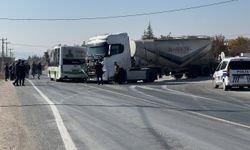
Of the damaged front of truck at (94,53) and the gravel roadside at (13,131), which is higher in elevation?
the damaged front of truck at (94,53)

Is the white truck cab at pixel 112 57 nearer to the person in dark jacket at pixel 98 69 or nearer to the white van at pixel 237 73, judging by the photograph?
the person in dark jacket at pixel 98 69

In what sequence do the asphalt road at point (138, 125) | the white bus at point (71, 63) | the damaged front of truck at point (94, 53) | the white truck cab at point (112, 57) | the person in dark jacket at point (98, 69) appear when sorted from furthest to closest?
the white bus at point (71, 63) < the damaged front of truck at point (94, 53) < the white truck cab at point (112, 57) < the person in dark jacket at point (98, 69) < the asphalt road at point (138, 125)

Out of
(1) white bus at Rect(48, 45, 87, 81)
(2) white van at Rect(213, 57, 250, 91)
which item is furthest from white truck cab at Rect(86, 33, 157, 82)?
(2) white van at Rect(213, 57, 250, 91)

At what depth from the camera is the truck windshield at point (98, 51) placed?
133 ft

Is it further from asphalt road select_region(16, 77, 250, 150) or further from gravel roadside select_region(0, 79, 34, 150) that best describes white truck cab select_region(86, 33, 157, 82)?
gravel roadside select_region(0, 79, 34, 150)

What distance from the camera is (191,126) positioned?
44.6 ft

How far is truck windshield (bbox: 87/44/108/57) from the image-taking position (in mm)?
40594

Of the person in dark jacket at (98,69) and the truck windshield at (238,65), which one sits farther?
the person in dark jacket at (98,69)

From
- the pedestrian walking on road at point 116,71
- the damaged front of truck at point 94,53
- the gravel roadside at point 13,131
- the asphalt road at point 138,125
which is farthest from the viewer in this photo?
the damaged front of truck at point 94,53

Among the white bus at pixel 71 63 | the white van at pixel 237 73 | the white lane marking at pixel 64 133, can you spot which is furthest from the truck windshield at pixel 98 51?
the white lane marking at pixel 64 133

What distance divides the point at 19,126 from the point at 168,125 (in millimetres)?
4029

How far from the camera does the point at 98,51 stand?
135ft

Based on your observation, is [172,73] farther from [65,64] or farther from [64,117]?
[64,117]

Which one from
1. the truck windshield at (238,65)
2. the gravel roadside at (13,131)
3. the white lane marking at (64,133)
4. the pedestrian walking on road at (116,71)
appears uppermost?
the truck windshield at (238,65)
